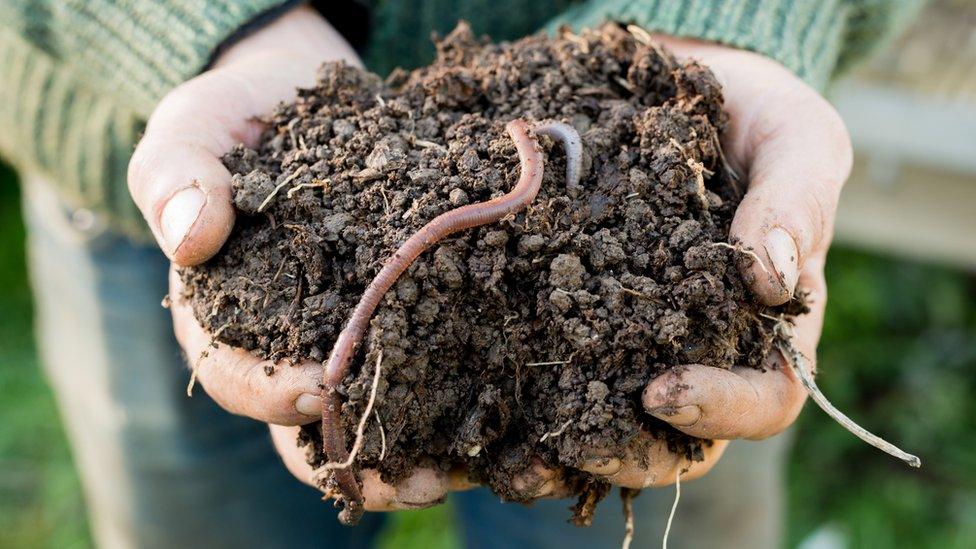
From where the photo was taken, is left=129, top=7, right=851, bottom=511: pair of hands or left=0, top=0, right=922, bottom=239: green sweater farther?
left=0, top=0, right=922, bottom=239: green sweater

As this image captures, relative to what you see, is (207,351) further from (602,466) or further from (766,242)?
(766,242)

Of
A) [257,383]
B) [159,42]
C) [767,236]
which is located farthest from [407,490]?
[159,42]

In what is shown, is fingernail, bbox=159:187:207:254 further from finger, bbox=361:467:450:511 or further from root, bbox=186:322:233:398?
finger, bbox=361:467:450:511

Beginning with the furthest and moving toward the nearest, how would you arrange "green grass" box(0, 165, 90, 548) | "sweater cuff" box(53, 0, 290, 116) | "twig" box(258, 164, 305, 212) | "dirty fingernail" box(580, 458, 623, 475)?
1. "green grass" box(0, 165, 90, 548)
2. "sweater cuff" box(53, 0, 290, 116)
3. "twig" box(258, 164, 305, 212)
4. "dirty fingernail" box(580, 458, 623, 475)

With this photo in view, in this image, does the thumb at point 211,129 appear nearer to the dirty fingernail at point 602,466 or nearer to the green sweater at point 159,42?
the green sweater at point 159,42

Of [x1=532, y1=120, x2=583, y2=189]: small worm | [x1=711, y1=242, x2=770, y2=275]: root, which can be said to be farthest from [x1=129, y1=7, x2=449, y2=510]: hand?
[x1=711, y1=242, x2=770, y2=275]: root

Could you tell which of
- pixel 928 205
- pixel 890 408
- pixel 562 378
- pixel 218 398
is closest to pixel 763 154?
pixel 562 378

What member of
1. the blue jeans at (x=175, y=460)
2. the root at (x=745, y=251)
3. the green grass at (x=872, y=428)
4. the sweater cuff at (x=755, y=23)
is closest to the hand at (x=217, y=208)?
the root at (x=745, y=251)
